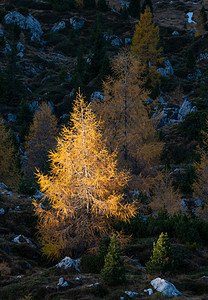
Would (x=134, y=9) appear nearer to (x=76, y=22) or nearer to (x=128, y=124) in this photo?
(x=76, y=22)

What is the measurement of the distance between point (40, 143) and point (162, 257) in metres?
28.4

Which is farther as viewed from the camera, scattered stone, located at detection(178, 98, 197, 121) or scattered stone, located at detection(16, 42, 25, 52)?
scattered stone, located at detection(16, 42, 25, 52)

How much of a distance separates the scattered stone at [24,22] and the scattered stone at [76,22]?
37.0 feet

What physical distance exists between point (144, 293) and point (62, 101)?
152 feet

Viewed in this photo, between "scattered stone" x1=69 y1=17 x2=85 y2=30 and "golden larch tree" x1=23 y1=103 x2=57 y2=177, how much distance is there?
55755 mm

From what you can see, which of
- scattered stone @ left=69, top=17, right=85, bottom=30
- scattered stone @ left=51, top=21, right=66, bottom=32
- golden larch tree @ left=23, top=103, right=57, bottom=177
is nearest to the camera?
golden larch tree @ left=23, top=103, right=57, bottom=177

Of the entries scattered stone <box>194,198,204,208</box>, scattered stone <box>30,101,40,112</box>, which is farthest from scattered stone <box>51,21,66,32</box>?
scattered stone <box>194,198,204,208</box>

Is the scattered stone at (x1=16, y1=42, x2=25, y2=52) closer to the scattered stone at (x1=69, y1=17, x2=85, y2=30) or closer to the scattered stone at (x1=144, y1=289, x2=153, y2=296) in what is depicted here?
the scattered stone at (x1=69, y1=17, x2=85, y2=30)

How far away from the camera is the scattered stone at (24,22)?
2992 inches

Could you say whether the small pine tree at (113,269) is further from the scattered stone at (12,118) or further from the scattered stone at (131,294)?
the scattered stone at (12,118)

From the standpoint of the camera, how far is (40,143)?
112 feet

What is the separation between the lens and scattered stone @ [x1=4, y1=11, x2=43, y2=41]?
76000 millimetres

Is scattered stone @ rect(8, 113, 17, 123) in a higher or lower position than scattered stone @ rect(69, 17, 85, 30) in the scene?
lower

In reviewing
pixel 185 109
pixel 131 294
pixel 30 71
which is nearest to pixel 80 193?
pixel 131 294
